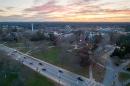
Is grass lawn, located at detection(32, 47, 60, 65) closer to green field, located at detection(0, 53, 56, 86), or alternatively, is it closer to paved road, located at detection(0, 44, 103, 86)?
paved road, located at detection(0, 44, 103, 86)

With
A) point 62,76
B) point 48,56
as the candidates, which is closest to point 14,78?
point 62,76

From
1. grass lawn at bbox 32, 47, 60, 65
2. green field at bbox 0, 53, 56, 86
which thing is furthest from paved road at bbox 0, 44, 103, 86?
green field at bbox 0, 53, 56, 86

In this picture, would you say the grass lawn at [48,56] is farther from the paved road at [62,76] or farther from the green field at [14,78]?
the green field at [14,78]

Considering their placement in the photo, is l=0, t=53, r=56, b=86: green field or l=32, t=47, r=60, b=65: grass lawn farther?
l=32, t=47, r=60, b=65: grass lawn

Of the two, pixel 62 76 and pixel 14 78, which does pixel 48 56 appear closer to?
pixel 62 76

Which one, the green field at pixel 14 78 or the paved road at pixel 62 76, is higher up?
the green field at pixel 14 78

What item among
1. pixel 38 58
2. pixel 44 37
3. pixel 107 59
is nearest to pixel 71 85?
pixel 107 59

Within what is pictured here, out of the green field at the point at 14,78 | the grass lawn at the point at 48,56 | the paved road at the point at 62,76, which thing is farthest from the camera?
the grass lawn at the point at 48,56

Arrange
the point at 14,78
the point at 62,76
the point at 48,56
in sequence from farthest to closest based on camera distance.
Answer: the point at 48,56, the point at 62,76, the point at 14,78

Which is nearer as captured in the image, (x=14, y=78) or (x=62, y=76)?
(x=14, y=78)

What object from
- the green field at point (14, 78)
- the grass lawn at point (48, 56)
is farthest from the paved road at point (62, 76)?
the green field at point (14, 78)

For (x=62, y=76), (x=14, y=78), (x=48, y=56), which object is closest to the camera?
(x=14, y=78)
